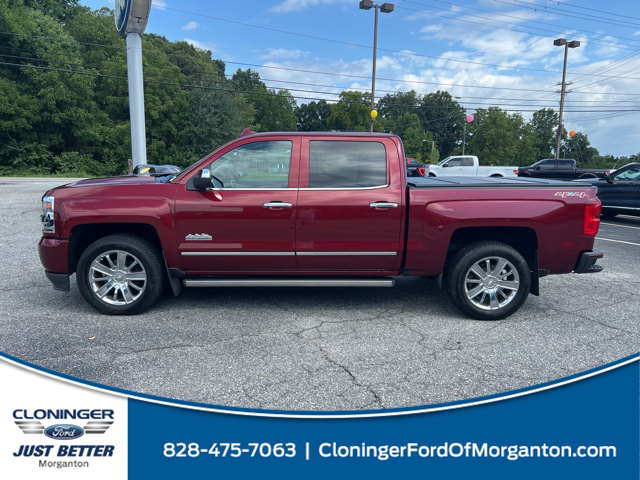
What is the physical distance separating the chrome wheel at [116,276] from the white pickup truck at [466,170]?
79.2ft

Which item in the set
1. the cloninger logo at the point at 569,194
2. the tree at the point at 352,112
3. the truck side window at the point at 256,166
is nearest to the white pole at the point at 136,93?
the truck side window at the point at 256,166

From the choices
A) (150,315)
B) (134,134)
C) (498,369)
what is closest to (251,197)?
(150,315)

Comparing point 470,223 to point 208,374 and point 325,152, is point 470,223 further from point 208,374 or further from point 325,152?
point 208,374

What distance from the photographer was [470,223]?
460 cm

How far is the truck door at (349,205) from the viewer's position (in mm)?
4602

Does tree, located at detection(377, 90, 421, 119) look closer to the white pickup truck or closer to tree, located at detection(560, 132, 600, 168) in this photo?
tree, located at detection(560, 132, 600, 168)

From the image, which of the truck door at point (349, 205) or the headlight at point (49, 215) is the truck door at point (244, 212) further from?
the headlight at point (49, 215)

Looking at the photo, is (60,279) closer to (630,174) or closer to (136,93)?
(136,93)

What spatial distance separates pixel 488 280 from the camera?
4699 millimetres

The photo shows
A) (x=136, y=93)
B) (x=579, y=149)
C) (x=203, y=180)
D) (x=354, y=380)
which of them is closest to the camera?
(x=354, y=380)

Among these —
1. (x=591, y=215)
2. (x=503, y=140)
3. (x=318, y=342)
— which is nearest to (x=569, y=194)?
(x=591, y=215)

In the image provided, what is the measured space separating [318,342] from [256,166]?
1831 millimetres

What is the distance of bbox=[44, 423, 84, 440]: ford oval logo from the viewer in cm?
204

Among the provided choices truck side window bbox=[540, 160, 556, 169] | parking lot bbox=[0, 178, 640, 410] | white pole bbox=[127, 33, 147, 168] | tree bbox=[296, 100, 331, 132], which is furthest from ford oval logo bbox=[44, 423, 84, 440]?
tree bbox=[296, 100, 331, 132]
